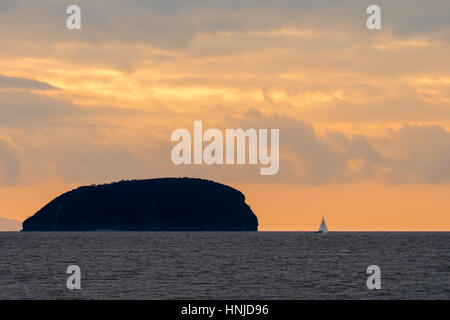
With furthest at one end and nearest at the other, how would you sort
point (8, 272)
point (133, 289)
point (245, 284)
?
point (8, 272), point (245, 284), point (133, 289)

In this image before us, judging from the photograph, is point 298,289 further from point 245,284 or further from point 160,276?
point 160,276

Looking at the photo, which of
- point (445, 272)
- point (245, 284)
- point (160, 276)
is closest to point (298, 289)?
point (245, 284)

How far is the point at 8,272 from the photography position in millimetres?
100750

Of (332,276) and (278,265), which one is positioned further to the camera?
(278,265)

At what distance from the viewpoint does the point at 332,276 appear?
9200 centimetres
